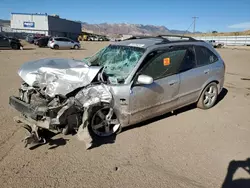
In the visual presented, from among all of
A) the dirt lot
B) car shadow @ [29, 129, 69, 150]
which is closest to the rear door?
the dirt lot

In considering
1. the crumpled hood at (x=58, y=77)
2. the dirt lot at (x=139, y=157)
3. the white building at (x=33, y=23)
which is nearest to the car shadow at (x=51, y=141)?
the dirt lot at (x=139, y=157)

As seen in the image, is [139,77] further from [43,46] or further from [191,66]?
[43,46]

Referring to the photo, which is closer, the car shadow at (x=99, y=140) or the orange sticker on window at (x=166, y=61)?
the car shadow at (x=99, y=140)

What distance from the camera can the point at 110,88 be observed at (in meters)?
3.72

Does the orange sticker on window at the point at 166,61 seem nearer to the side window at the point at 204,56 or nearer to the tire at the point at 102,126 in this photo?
the side window at the point at 204,56

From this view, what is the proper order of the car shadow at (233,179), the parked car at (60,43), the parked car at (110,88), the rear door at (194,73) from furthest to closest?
the parked car at (60,43)
the rear door at (194,73)
the parked car at (110,88)
the car shadow at (233,179)

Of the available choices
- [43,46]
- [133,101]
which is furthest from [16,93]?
[43,46]

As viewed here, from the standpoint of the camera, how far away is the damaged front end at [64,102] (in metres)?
3.42

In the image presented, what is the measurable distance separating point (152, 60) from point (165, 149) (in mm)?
1654

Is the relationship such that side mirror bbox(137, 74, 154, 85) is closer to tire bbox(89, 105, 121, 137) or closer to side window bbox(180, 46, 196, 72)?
tire bbox(89, 105, 121, 137)

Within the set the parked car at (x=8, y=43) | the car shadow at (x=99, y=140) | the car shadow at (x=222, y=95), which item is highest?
the parked car at (x=8, y=43)

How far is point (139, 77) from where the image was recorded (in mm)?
3828

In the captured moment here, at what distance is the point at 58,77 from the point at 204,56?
3.46m

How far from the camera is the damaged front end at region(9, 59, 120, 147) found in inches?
135
